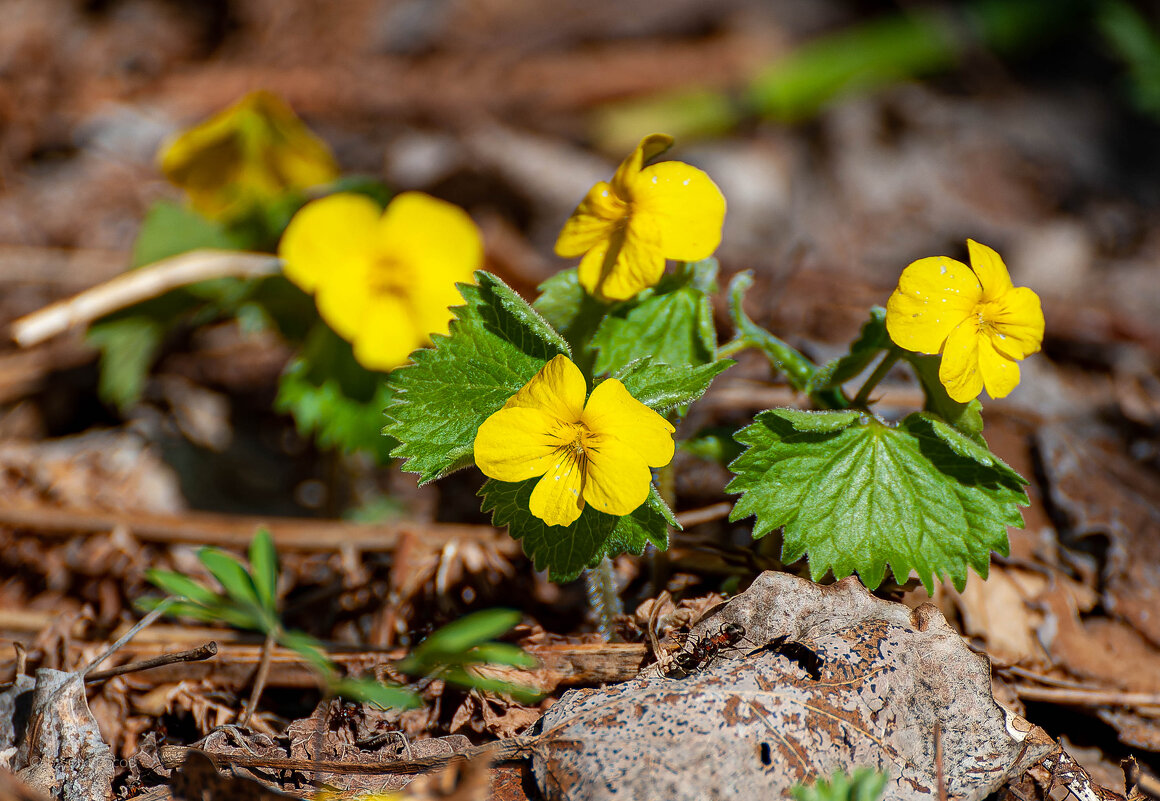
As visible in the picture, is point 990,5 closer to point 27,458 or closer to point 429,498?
point 429,498

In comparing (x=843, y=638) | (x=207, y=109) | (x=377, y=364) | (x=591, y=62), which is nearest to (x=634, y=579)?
(x=843, y=638)

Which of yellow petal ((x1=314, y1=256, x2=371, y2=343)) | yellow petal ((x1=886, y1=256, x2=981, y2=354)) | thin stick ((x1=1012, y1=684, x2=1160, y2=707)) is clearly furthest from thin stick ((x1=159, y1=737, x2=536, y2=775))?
yellow petal ((x1=314, y1=256, x2=371, y2=343))

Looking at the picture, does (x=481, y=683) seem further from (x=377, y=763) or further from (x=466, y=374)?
(x=466, y=374)

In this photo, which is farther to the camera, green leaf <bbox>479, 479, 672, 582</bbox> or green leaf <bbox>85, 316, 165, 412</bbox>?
green leaf <bbox>85, 316, 165, 412</bbox>

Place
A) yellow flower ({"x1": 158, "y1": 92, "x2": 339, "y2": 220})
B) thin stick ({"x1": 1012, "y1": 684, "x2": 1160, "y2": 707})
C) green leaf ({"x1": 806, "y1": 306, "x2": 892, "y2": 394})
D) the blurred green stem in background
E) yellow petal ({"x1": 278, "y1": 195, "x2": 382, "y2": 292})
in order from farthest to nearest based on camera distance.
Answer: the blurred green stem in background → yellow flower ({"x1": 158, "y1": 92, "x2": 339, "y2": 220}) → yellow petal ({"x1": 278, "y1": 195, "x2": 382, "y2": 292}) → thin stick ({"x1": 1012, "y1": 684, "x2": 1160, "y2": 707}) → green leaf ({"x1": 806, "y1": 306, "x2": 892, "y2": 394})

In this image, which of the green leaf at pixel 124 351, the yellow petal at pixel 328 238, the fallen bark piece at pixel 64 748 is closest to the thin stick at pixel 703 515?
the yellow petal at pixel 328 238

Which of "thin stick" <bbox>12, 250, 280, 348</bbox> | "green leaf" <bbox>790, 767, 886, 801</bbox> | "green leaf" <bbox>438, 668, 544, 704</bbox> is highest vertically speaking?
"thin stick" <bbox>12, 250, 280, 348</bbox>

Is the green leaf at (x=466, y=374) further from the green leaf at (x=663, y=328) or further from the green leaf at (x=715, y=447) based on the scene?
the green leaf at (x=715, y=447)

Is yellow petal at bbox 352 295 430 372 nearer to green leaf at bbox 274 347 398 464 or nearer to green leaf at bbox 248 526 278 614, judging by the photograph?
green leaf at bbox 274 347 398 464
